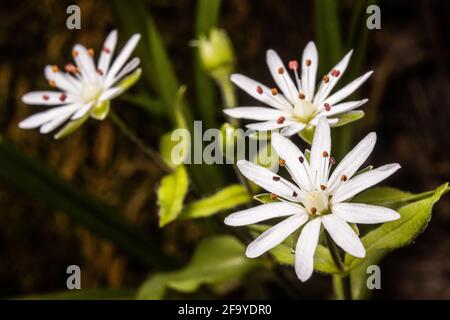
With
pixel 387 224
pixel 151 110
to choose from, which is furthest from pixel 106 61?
pixel 387 224

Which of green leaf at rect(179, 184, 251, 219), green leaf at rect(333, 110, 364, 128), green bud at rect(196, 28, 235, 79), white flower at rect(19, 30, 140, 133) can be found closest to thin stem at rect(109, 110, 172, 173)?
white flower at rect(19, 30, 140, 133)

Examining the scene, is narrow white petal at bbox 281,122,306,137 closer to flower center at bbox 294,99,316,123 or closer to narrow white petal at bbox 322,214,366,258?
flower center at bbox 294,99,316,123

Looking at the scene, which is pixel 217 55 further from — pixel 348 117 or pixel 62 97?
pixel 348 117

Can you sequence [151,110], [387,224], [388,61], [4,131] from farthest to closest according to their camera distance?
1. [388,61]
2. [4,131]
3. [151,110]
4. [387,224]

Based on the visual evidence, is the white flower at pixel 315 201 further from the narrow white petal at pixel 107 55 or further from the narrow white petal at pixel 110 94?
the narrow white petal at pixel 107 55

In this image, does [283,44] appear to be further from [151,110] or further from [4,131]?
[4,131]
